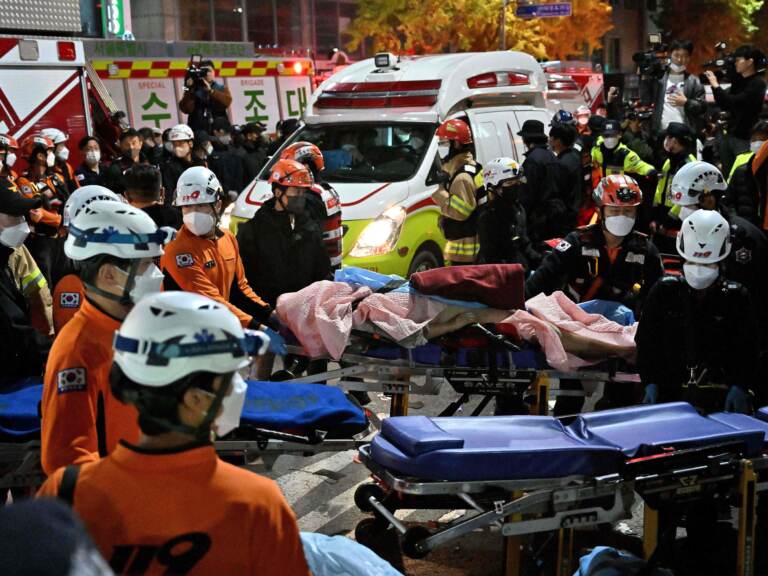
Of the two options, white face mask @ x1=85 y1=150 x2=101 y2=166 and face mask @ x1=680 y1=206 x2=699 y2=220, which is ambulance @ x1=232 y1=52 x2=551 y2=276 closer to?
white face mask @ x1=85 y1=150 x2=101 y2=166

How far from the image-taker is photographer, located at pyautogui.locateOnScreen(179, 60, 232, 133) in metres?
14.3

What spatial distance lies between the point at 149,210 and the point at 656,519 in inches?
160

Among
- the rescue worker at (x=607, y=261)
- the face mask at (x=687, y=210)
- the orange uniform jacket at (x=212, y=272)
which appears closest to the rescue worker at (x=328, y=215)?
the orange uniform jacket at (x=212, y=272)

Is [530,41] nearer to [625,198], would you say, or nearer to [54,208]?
[54,208]

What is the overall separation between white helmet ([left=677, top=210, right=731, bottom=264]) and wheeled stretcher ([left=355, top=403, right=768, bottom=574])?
0.97 m

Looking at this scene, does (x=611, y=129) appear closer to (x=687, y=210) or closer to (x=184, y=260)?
(x=687, y=210)

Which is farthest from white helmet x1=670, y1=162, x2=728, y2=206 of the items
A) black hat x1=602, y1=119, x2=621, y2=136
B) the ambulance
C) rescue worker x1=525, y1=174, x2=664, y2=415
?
black hat x1=602, y1=119, x2=621, y2=136

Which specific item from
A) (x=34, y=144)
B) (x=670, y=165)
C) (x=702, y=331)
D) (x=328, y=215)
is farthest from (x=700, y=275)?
(x=34, y=144)

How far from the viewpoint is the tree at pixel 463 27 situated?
27.4m

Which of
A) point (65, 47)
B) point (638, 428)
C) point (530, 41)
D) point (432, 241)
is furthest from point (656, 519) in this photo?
point (530, 41)

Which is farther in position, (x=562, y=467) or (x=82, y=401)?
(x=562, y=467)

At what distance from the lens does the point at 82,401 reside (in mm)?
3209

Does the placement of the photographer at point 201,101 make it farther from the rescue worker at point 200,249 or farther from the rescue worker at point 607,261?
the rescue worker at point 607,261

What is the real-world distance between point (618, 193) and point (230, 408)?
15.0 ft
